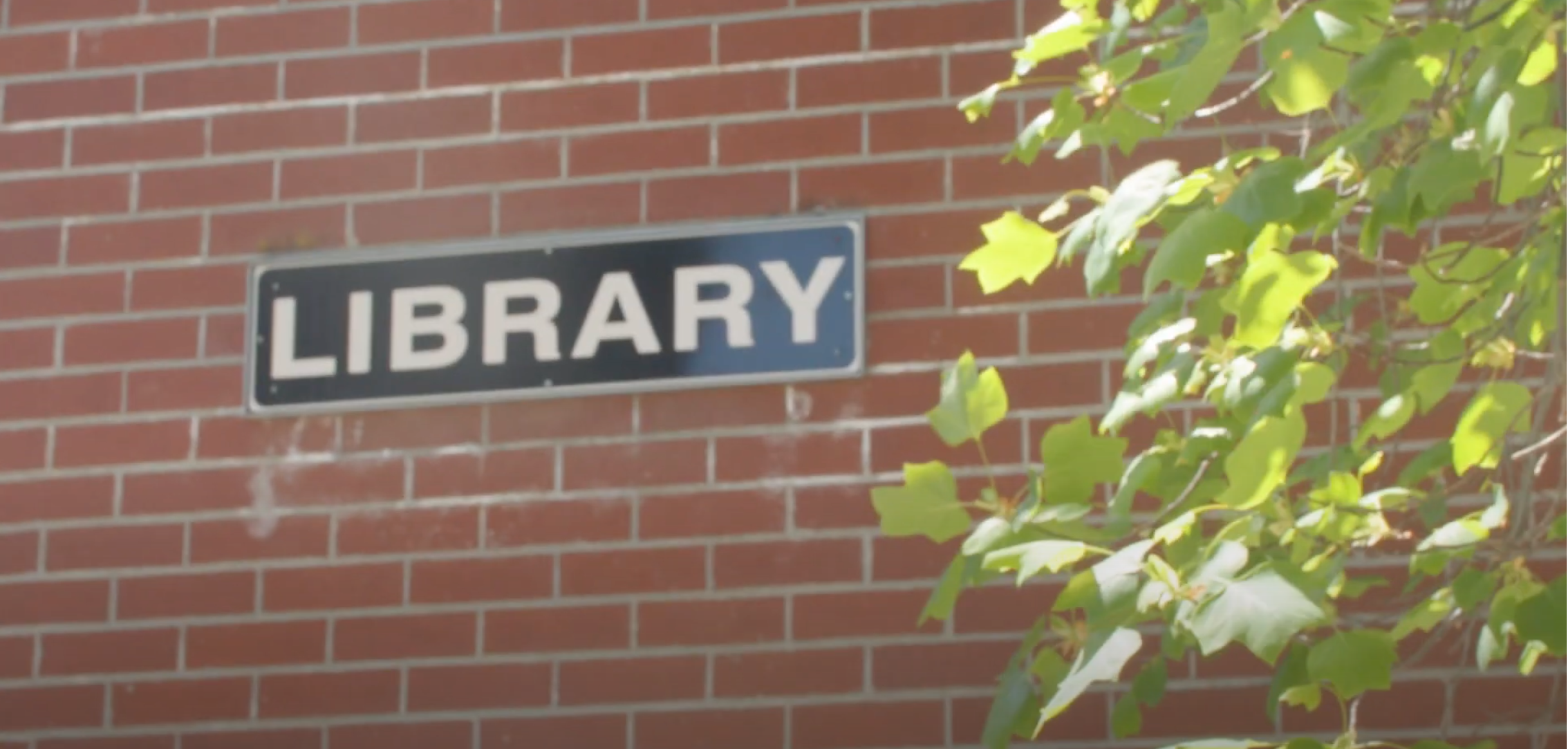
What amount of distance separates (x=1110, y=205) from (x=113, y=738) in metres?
2.18

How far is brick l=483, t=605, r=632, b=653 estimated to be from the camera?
3.38m

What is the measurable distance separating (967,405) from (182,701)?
76.3 inches

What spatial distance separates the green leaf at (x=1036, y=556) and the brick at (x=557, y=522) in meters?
1.64

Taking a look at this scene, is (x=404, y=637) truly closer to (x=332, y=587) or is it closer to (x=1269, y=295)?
(x=332, y=587)

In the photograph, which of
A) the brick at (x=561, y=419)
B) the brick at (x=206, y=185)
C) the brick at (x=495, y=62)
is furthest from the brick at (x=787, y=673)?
the brick at (x=206, y=185)

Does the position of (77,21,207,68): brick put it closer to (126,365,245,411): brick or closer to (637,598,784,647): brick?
(126,365,245,411): brick

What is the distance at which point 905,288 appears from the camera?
11.1 feet

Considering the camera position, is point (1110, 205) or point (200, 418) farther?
point (200, 418)

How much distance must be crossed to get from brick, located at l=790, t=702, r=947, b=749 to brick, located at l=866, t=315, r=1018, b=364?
48 cm

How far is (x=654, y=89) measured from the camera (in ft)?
11.6

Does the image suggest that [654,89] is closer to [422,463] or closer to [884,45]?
[884,45]

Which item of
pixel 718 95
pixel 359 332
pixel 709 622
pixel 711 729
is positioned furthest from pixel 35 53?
pixel 711 729

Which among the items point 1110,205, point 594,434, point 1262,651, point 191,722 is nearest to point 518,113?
point 594,434

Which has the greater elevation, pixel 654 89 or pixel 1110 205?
pixel 654 89
